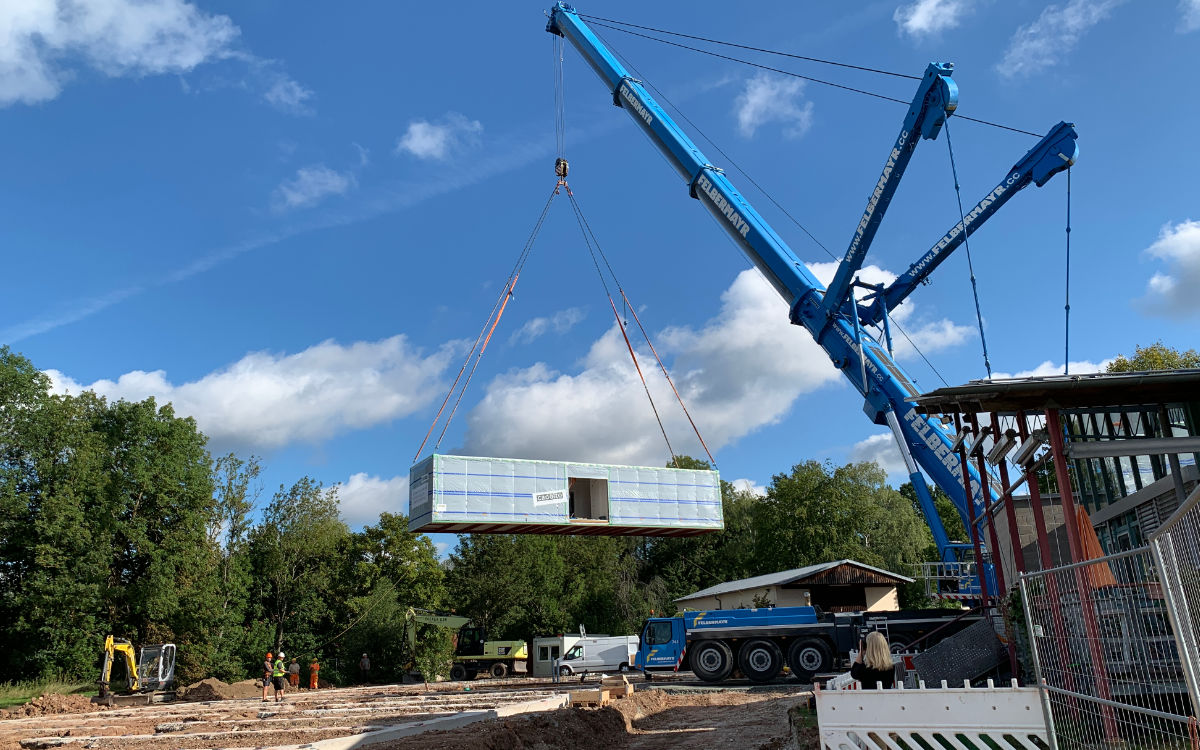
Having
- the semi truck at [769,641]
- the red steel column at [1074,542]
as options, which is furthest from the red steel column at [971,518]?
the semi truck at [769,641]

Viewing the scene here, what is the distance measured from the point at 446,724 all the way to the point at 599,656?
19.0m

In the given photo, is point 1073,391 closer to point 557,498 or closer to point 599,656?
point 557,498

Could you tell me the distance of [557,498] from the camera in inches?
770

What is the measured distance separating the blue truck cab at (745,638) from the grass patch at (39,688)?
22.8 metres

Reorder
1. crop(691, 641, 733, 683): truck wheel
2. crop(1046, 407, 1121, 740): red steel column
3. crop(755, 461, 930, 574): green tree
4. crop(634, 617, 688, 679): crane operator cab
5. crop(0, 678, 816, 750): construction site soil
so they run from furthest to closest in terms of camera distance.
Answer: crop(755, 461, 930, 574): green tree → crop(634, 617, 688, 679): crane operator cab → crop(691, 641, 733, 683): truck wheel → crop(0, 678, 816, 750): construction site soil → crop(1046, 407, 1121, 740): red steel column

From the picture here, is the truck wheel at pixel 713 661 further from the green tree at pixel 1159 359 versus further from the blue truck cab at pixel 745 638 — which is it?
the green tree at pixel 1159 359

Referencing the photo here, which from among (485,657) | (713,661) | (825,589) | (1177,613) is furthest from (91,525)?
(1177,613)

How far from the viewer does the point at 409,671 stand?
37.1 metres

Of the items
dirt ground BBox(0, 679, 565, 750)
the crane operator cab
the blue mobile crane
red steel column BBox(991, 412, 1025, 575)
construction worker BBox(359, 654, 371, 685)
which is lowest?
construction worker BBox(359, 654, 371, 685)

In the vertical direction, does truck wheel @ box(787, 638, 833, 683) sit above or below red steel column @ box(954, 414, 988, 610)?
below

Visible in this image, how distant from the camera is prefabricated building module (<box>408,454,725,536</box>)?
719 inches

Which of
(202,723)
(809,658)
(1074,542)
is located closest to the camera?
(1074,542)

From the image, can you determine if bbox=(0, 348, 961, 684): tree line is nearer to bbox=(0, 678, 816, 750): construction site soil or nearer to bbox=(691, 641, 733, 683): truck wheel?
bbox=(0, 678, 816, 750): construction site soil

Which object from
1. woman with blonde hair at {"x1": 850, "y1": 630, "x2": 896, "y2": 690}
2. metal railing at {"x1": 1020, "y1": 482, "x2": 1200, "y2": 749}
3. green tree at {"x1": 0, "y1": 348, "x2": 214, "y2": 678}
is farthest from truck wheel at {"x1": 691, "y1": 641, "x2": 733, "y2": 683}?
green tree at {"x1": 0, "y1": 348, "x2": 214, "y2": 678}
